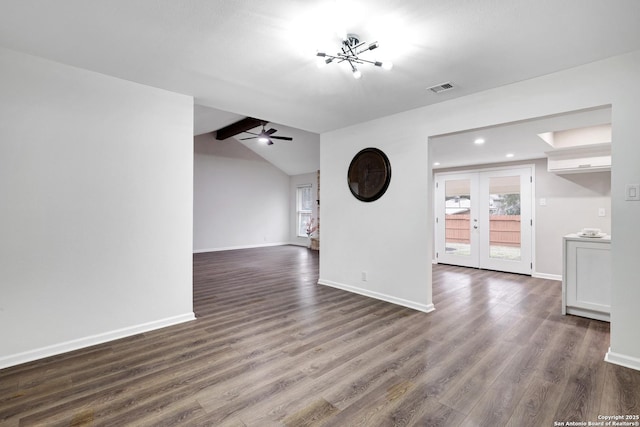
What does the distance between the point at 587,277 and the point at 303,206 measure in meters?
8.15

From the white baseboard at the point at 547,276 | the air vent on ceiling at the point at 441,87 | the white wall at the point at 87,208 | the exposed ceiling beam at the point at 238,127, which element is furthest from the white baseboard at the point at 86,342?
the white baseboard at the point at 547,276

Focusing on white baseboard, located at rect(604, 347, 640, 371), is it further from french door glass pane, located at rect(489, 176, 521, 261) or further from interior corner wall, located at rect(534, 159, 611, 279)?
french door glass pane, located at rect(489, 176, 521, 261)

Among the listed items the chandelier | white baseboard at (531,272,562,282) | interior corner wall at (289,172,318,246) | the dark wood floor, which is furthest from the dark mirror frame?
interior corner wall at (289,172,318,246)

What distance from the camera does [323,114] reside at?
389 cm

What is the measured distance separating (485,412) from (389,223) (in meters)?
2.41

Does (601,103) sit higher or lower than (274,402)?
higher

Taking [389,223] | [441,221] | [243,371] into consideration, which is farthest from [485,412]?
[441,221]

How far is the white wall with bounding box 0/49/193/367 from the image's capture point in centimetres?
238

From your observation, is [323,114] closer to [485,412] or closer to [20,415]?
[485,412]

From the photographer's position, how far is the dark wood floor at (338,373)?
1.79m

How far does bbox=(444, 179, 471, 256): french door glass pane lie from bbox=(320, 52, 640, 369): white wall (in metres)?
3.27

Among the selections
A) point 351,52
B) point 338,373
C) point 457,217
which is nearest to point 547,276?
point 457,217

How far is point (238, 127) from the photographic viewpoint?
7664 millimetres

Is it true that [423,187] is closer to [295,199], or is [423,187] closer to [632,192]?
[632,192]
